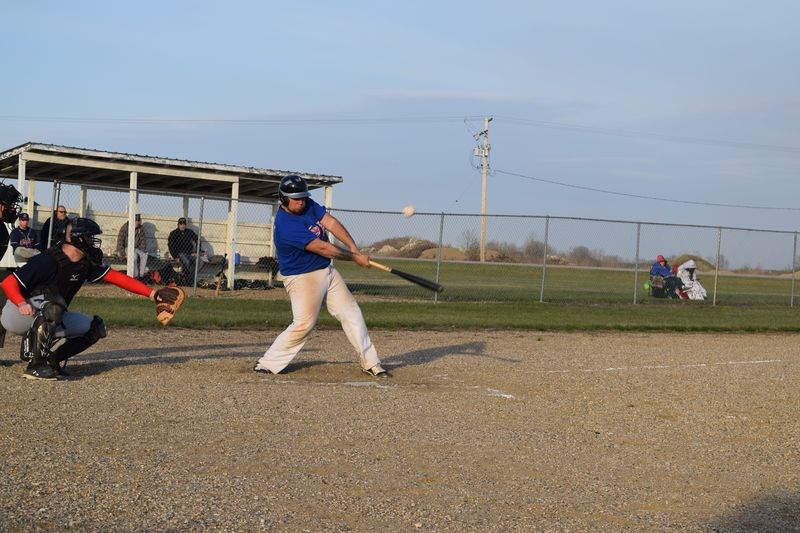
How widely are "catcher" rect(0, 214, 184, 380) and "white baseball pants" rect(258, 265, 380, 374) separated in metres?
1.09

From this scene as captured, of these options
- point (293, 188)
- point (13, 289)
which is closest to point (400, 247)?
point (293, 188)

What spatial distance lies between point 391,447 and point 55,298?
11.8 feet

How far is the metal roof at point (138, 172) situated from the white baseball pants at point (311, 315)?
43.5ft

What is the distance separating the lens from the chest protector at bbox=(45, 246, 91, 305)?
821 cm

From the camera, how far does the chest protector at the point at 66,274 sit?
821cm

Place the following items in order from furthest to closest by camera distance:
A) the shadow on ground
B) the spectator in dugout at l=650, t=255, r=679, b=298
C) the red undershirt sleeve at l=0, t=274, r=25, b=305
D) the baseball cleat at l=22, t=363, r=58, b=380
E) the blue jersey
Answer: the spectator in dugout at l=650, t=255, r=679, b=298, the blue jersey, the baseball cleat at l=22, t=363, r=58, b=380, the red undershirt sleeve at l=0, t=274, r=25, b=305, the shadow on ground

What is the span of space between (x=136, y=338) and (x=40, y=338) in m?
4.16

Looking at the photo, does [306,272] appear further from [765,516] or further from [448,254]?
[448,254]

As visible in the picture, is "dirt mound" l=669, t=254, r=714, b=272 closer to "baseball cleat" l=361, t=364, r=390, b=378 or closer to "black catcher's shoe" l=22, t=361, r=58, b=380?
"baseball cleat" l=361, t=364, r=390, b=378

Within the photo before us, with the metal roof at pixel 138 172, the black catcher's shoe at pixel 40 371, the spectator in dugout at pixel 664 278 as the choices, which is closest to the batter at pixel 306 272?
the black catcher's shoe at pixel 40 371

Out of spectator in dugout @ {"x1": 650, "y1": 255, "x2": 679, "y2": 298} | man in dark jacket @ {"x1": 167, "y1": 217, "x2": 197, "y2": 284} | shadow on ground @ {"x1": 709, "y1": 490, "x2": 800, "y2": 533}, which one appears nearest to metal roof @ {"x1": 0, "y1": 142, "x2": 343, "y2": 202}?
man in dark jacket @ {"x1": 167, "y1": 217, "x2": 197, "y2": 284}

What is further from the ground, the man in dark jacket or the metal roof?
the metal roof

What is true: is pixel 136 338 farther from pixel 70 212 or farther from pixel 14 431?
pixel 70 212

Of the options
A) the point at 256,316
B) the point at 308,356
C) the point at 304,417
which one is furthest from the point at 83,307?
the point at 304,417
